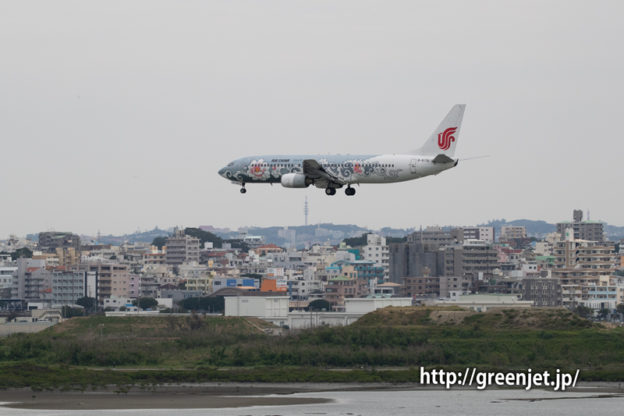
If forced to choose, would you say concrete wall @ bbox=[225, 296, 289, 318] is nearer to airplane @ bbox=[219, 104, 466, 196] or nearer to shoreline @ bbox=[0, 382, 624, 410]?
airplane @ bbox=[219, 104, 466, 196]

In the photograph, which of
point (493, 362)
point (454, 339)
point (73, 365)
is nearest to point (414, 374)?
point (493, 362)

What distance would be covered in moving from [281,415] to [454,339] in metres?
40.1

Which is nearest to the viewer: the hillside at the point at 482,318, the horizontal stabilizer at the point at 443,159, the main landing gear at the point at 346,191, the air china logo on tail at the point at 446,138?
the horizontal stabilizer at the point at 443,159

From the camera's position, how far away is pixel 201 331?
131625 mm

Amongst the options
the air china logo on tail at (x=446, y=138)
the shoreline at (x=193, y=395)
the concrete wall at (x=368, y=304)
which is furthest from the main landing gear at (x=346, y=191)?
the concrete wall at (x=368, y=304)

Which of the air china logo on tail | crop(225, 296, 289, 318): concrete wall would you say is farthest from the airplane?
crop(225, 296, 289, 318): concrete wall

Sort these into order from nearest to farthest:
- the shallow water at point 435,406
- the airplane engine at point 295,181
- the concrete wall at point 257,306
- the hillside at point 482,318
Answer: the shallow water at point 435,406 < the airplane engine at point 295,181 < the hillside at point 482,318 < the concrete wall at point 257,306

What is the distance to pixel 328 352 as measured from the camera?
112 m

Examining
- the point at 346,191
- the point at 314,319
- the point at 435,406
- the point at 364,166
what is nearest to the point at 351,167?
the point at 364,166

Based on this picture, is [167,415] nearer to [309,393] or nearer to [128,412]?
[128,412]

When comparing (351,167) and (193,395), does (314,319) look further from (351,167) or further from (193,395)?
(193,395)

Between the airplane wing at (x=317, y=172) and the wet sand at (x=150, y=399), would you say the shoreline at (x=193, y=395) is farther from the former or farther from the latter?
the airplane wing at (x=317, y=172)

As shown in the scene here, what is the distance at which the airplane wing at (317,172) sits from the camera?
11438cm

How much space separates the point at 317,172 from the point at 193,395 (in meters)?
25.8
